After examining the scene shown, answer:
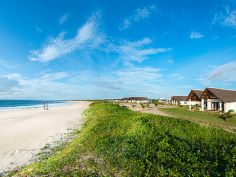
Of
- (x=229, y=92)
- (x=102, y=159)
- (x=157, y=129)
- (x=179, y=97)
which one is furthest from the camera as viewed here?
(x=179, y=97)

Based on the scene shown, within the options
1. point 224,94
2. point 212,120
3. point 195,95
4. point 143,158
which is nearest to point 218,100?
point 224,94

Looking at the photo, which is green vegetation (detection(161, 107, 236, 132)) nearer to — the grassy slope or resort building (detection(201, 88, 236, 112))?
the grassy slope

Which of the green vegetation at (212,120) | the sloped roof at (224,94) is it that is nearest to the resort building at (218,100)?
the sloped roof at (224,94)

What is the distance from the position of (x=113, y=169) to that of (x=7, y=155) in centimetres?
625

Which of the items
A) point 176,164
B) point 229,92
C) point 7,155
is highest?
point 229,92

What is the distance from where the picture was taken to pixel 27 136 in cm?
1434

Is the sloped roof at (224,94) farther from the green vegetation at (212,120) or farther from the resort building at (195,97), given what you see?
the resort building at (195,97)

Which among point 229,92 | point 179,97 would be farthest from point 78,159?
point 179,97

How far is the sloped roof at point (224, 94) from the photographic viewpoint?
31625 millimetres

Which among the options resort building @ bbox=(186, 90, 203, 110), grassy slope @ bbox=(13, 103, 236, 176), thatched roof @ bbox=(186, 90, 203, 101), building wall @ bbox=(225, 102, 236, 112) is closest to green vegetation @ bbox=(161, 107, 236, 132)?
grassy slope @ bbox=(13, 103, 236, 176)

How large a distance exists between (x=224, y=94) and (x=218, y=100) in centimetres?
170

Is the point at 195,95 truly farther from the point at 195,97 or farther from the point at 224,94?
the point at 224,94

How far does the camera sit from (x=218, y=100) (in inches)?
1293

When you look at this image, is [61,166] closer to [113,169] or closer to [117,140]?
Result: [113,169]
